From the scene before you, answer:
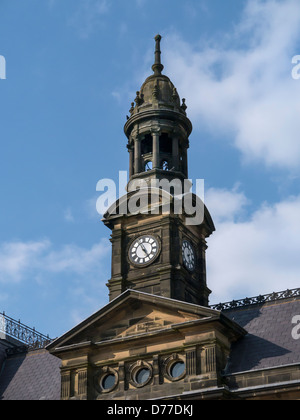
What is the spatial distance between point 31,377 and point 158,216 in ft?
40.1

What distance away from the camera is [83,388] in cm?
5212

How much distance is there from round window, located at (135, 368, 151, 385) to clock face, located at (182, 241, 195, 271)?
802 cm

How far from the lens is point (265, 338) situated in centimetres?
5138

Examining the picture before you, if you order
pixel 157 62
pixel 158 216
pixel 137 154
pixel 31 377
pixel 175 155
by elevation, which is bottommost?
pixel 31 377

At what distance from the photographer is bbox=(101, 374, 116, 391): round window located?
5206 cm

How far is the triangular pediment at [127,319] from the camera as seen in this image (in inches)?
2041

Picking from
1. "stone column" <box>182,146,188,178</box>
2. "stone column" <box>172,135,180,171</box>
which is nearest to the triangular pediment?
"stone column" <box>172,135,180,171</box>

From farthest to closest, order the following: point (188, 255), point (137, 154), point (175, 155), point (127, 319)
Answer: point (137, 154), point (175, 155), point (188, 255), point (127, 319)

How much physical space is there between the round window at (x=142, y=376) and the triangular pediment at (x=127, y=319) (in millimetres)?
1911

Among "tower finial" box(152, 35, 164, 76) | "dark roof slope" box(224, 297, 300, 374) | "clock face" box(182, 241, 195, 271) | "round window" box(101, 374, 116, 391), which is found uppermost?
"tower finial" box(152, 35, 164, 76)

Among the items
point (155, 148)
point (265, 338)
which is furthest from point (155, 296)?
point (155, 148)

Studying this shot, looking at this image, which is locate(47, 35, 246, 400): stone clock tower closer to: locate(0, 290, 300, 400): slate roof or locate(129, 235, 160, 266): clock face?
locate(129, 235, 160, 266): clock face

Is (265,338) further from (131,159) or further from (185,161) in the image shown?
(131,159)
